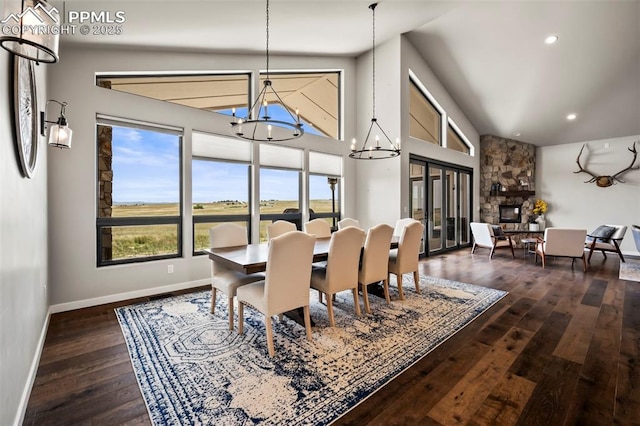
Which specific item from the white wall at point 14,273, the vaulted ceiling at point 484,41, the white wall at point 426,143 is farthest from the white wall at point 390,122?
the white wall at point 14,273

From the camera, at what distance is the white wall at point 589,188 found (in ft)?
25.2

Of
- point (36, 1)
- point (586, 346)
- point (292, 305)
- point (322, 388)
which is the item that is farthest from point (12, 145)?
point (586, 346)

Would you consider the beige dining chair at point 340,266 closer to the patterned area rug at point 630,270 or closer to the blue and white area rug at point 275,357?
→ the blue and white area rug at point 275,357

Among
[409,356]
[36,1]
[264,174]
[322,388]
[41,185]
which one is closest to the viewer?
[36,1]

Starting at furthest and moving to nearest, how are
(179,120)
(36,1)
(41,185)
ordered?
(179,120) < (41,185) < (36,1)

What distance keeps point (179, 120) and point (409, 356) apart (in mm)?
4158

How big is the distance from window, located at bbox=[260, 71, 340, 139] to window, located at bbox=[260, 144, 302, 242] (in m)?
Answer: 0.71

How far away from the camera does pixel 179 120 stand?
4.27 meters

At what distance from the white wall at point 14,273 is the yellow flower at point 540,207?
35.1 ft

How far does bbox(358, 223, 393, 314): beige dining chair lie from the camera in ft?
Answer: 11.0

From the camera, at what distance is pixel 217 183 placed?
15.6ft

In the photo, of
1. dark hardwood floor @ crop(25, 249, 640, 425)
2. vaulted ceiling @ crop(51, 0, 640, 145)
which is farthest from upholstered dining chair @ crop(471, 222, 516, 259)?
vaulted ceiling @ crop(51, 0, 640, 145)

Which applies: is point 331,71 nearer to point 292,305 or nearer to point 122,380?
point 292,305

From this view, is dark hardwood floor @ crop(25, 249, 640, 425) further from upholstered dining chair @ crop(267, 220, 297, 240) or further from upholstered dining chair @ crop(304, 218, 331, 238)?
upholstered dining chair @ crop(304, 218, 331, 238)
